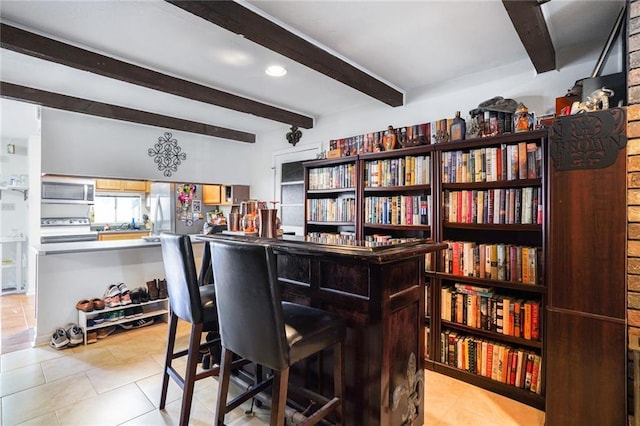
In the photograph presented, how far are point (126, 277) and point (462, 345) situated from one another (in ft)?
11.5

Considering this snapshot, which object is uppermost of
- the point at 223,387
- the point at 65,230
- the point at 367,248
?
the point at 367,248

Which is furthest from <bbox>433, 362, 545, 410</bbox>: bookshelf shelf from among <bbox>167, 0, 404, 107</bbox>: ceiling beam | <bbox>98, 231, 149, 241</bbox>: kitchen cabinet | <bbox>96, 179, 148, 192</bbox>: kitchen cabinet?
<bbox>96, 179, 148, 192</bbox>: kitchen cabinet

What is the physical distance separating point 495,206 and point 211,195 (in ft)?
15.3

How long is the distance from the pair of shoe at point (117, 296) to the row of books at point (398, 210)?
2.68 metres

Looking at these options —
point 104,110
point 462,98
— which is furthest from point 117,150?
point 462,98

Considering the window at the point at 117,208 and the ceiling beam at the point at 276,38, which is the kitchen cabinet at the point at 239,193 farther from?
the ceiling beam at the point at 276,38

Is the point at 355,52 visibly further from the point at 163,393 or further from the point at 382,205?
the point at 163,393

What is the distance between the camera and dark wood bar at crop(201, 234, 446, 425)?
1466mm

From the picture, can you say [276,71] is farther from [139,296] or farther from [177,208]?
[177,208]

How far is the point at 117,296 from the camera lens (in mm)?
3344

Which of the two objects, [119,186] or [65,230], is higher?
[119,186]

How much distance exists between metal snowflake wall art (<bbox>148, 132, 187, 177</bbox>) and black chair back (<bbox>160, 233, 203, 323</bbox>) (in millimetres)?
2719

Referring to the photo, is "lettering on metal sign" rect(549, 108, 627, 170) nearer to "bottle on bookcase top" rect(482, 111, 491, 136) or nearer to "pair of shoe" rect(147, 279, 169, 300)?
"bottle on bookcase top" rect(482, 111, 491, 136)

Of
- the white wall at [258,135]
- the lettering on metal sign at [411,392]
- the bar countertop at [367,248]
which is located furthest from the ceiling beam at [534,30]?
the lettering on metal sign at [411,392]
